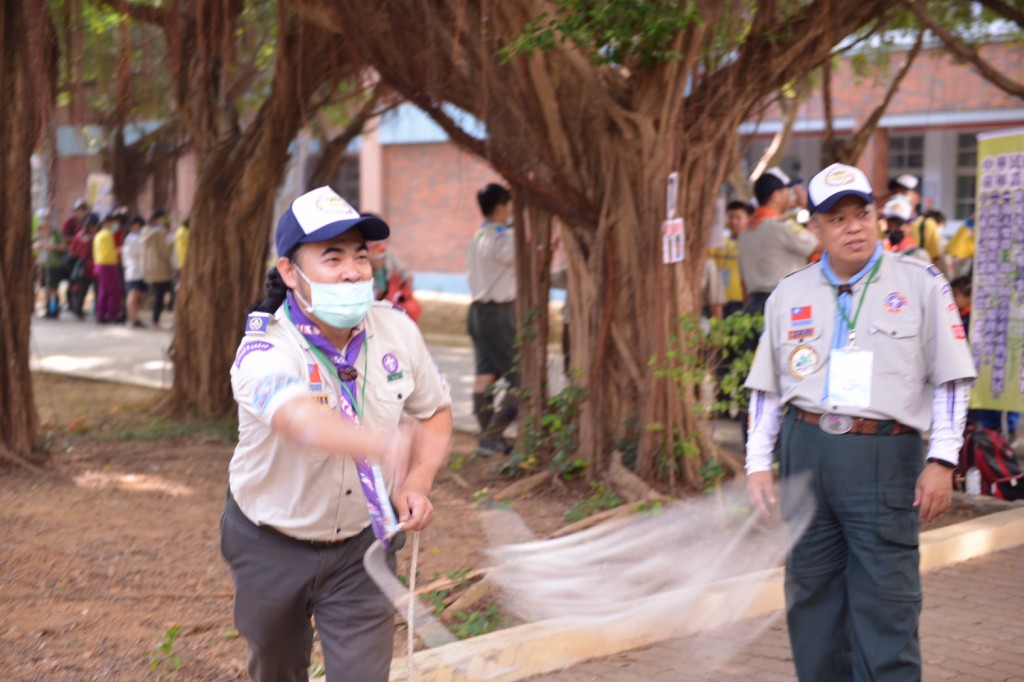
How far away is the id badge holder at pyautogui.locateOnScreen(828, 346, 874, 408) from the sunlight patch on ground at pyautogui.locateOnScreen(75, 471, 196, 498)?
18.1 ft

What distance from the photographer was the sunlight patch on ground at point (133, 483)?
8.73 metres

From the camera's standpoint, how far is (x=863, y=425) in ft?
13.8

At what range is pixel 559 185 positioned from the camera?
8.20m

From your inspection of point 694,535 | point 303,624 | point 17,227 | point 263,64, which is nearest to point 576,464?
point 694,535

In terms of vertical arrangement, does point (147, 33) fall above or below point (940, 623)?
above

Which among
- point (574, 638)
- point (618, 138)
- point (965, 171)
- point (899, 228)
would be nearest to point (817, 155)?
point (965, 171)

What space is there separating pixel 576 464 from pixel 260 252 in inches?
176

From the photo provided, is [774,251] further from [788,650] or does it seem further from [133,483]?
[133,483]

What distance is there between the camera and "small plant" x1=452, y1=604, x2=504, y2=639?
558 cm

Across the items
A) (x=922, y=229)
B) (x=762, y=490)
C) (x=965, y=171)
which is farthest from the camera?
(x=965, y=171)

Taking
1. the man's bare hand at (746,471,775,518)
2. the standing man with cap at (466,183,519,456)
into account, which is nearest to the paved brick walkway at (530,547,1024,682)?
the man's bare hand at (746,471,775,518)

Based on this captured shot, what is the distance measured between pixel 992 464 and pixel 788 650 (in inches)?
133

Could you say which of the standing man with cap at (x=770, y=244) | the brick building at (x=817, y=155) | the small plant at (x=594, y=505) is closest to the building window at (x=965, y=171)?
the brick building at (x=817, y=155)

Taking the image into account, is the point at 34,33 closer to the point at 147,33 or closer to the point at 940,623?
the point at 147,33
